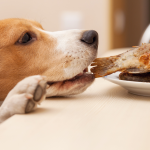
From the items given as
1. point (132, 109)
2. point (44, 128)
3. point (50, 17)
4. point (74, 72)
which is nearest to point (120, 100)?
point (132, 109)

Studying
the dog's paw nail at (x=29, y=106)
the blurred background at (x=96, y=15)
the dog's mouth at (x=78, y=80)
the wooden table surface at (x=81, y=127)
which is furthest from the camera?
the blurred background at (x=96, y=15)

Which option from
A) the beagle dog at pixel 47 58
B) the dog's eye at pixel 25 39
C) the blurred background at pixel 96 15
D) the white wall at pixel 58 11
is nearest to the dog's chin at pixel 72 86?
the beagle dog at pixel 47 58

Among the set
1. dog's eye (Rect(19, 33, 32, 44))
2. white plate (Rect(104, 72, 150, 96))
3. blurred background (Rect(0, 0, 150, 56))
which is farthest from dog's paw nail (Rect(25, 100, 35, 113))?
blurred background (Rect(0, 0, 150, 56))

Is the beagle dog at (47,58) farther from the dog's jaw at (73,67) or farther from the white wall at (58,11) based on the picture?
the white wall at (58,11)

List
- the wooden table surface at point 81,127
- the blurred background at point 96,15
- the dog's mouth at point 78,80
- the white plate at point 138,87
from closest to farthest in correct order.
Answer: the wooden table surface at point 81,127, the white plate at point 138,87, the dog's mouth at point 78,80, the blurred background at point 96,15

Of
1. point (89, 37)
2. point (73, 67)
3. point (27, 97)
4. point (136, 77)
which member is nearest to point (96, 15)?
point (89, 37)

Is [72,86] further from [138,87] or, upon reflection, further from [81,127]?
[81,127]

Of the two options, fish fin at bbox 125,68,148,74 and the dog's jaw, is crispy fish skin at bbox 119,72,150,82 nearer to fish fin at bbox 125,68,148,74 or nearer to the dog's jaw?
fish fin at bbox 125,68,148,74
